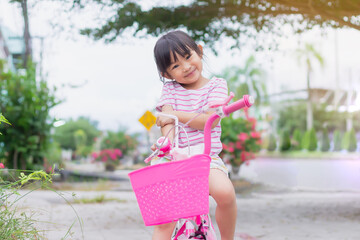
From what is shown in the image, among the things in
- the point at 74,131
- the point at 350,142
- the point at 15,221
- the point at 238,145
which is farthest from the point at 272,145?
the point at 15,221

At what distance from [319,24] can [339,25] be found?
1.02 feet

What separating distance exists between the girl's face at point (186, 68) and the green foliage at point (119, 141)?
60.4ft

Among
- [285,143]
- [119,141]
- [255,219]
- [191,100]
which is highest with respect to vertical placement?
[191,100]

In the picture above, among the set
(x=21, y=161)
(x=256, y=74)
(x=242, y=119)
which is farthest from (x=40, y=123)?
(x=256, y=74)

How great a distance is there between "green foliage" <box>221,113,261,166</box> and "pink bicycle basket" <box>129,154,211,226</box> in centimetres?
1019

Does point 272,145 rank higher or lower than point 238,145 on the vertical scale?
lower

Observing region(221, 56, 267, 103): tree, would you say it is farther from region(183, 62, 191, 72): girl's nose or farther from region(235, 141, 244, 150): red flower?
region(183, 62, 191, 72): girl's nose

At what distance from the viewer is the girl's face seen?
2.33 meters

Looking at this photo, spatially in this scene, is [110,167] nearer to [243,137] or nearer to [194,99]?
[243,137]

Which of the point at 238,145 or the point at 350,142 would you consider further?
the point at 350,142

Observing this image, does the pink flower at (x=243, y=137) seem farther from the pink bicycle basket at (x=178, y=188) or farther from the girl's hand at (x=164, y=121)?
the pink bicycle basket at (x=178, y=188)

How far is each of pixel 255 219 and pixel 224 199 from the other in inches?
168

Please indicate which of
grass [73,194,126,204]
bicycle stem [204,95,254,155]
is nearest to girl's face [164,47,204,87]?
bicycle stem [204,95,254,155]

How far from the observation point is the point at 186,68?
233 cm
